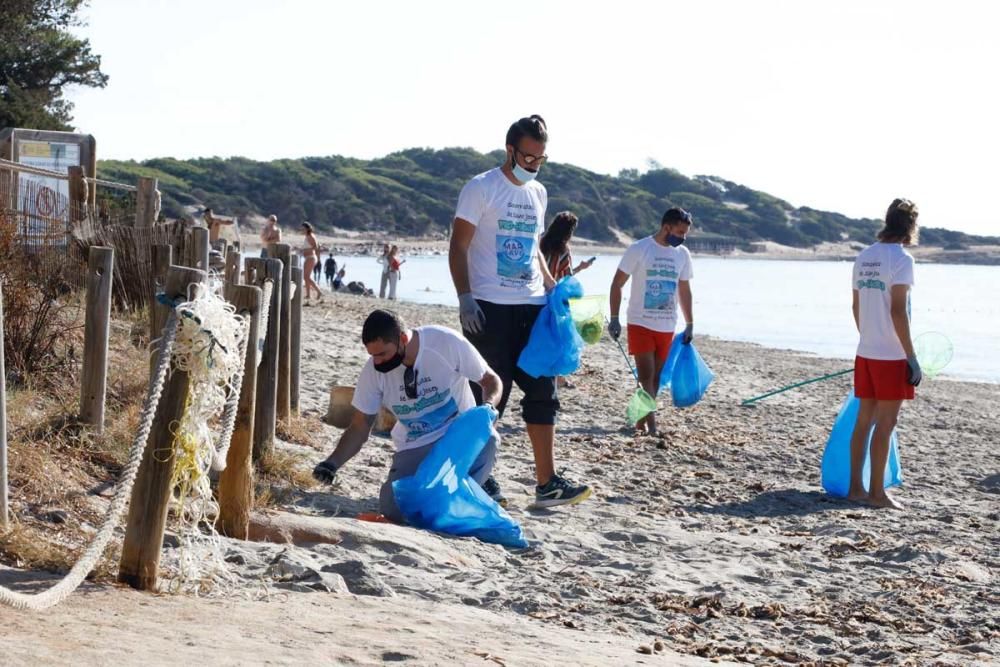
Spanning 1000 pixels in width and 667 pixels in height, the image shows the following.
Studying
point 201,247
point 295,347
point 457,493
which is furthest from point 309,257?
point 457,493

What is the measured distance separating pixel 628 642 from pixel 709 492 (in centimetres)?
327

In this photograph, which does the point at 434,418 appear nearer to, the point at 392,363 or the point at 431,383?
the point at 431,383

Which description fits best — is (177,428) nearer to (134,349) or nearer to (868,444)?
(134,349)

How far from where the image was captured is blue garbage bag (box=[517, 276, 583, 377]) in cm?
624

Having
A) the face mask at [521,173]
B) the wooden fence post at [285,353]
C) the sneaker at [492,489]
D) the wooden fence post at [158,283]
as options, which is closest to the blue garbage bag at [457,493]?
the sneaker at [492,489]

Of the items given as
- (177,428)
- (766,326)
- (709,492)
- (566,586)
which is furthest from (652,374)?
(766,326)

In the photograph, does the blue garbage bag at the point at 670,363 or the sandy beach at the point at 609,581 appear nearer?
the sandy beach at the point at 609,581

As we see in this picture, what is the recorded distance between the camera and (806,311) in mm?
40906

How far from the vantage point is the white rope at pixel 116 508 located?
346cm

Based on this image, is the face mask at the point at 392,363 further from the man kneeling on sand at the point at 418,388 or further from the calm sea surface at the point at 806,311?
the calm sea surface at the point at 806,311

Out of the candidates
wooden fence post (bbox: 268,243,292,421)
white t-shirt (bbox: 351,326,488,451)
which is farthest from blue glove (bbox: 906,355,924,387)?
wooden fence post (bbox: 268,243,292,421)

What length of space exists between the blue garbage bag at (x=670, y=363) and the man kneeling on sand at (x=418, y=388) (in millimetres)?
3629

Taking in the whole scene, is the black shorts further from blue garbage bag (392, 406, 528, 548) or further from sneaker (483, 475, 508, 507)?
blue garbage bag (392, 406, 528, 548)

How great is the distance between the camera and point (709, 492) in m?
7.54
